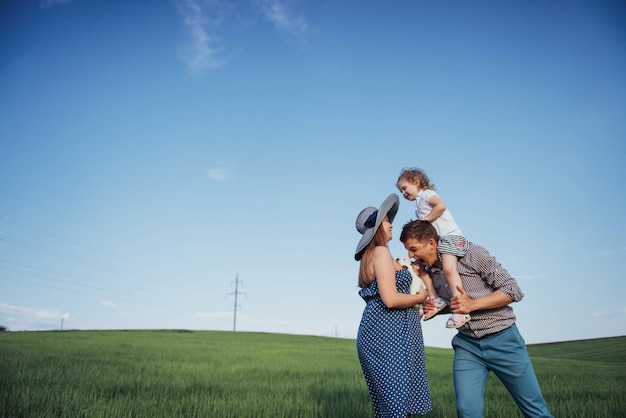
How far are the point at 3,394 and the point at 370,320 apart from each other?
664 centimetres

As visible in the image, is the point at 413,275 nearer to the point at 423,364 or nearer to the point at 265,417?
the point at 423,364

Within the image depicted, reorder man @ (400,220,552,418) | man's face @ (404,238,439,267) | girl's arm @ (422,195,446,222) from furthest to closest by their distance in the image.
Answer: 1. girl's arm @ (422,195,446,222)
2. man's face @ (404,238,439,267)
3. man @ (400,220,552,418)

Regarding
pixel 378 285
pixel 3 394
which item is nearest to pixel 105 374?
pixel 3 394

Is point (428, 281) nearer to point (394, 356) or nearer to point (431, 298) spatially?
point (431, 298)

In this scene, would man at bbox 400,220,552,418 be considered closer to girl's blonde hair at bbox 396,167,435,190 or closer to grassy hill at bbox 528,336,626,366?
girl's blonde hair at bbox 396,167,435,190

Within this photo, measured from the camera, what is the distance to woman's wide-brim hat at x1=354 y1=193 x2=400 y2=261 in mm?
3469

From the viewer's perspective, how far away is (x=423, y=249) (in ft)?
12.2

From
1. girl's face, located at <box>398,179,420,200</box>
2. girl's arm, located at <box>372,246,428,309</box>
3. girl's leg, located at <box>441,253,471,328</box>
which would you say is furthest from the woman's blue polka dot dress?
girl's face, located at <box>398,179,420,200</box>

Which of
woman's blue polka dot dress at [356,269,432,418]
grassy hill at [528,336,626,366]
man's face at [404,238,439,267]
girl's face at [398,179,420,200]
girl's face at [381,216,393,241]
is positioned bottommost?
grassy hill at [528,336,626,366]

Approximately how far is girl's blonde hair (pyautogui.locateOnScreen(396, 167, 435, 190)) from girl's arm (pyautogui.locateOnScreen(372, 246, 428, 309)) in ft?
7.54

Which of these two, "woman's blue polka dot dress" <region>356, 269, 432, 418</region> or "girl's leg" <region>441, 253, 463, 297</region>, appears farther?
"girl's leg" <region>441, 253, 463, 297</region>

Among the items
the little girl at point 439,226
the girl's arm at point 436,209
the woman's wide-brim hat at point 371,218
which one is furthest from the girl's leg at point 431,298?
the girl's arm at point 436,209

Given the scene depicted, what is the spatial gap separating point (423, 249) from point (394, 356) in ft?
3.22

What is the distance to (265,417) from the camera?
18.7 ft
